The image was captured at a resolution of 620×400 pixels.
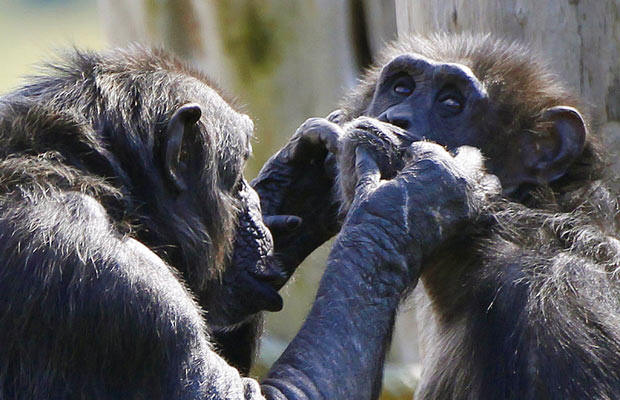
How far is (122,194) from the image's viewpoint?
11.7ft

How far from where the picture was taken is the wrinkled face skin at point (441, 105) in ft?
13.9

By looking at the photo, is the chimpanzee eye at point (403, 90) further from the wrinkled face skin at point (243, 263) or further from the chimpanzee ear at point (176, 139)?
the chimpanzee ear at point (176, 139)

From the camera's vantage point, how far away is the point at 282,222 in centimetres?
445

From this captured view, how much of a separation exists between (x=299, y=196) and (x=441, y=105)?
788 mm

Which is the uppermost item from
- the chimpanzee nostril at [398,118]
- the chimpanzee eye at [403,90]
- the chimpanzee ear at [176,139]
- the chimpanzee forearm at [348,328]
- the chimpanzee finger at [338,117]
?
the chimpanzee ear at [176,139]

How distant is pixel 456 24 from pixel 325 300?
1.77 m

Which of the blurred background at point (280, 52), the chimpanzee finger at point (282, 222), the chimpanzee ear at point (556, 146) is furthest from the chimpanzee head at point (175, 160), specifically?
the blurred background at point (280, 52)

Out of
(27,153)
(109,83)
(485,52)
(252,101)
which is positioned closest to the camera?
(27,153)

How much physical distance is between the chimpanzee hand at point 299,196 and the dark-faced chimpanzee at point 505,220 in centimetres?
27

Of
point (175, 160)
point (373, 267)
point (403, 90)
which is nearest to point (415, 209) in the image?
point (373, 267)

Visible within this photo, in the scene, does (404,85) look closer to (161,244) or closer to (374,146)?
(374,146)

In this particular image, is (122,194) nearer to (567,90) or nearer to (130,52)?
(130,52)

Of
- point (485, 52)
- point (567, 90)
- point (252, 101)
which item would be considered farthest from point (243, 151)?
point (252, 101)

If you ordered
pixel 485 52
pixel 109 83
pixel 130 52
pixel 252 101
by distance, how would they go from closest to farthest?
1. pixel 109 83
2. pixel 130 52
3. pixel 485 52
4. pixel 252 101
